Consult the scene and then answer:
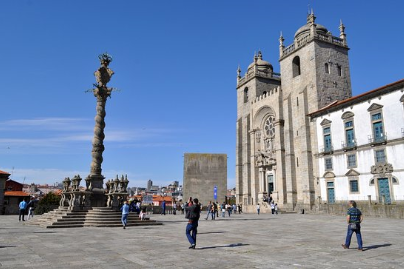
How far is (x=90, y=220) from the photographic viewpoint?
59.5 feet

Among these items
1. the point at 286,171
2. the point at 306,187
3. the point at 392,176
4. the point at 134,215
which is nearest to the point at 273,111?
the point at 286,171

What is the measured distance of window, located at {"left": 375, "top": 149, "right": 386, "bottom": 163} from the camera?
91.7 feet

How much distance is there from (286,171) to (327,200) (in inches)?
258

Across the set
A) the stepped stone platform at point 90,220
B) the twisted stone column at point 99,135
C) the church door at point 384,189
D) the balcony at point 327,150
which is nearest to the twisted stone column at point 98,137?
the twisted stone column at point 99,135

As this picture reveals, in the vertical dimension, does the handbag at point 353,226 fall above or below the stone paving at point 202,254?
above

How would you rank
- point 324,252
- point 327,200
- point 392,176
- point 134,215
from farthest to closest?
point 327,200, point 392,176, point 134,215, point 324,252

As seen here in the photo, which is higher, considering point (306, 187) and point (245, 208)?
point (306, 187)

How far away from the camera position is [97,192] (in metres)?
21.3

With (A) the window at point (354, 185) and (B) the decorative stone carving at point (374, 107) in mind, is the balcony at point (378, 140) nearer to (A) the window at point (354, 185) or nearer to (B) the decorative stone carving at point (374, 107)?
(B) the decorative stone carving at point (374, 107)

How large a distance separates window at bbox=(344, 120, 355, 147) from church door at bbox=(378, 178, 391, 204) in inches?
178

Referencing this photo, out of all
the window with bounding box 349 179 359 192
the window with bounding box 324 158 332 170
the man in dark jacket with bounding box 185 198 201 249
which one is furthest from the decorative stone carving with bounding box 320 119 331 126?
the man in dark jacket with bounding box 185 198 201 249

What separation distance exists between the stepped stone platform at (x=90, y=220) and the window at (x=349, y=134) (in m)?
21.9

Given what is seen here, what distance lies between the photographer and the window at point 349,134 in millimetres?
31047

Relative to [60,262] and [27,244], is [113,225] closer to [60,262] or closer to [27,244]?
[27,244]
